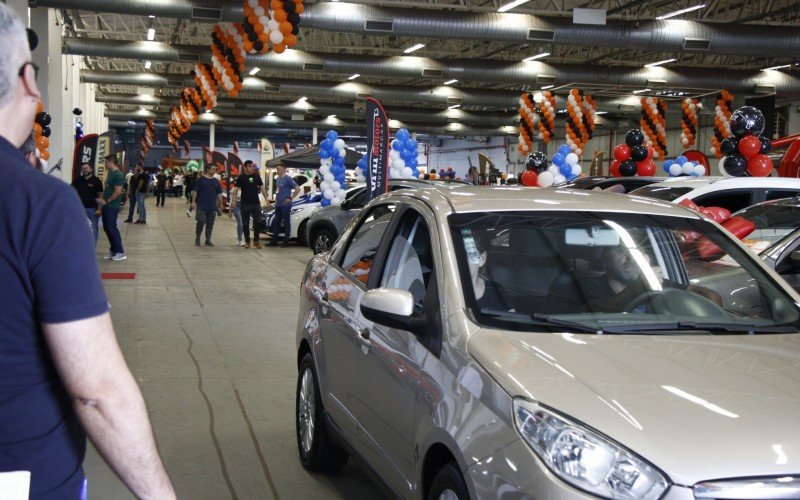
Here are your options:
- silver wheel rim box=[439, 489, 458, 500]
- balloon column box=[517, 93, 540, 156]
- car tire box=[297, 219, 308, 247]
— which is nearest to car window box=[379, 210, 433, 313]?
silver wheel rim box=[439, 489, 458, 500]

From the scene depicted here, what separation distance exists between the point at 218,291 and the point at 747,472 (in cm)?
1067

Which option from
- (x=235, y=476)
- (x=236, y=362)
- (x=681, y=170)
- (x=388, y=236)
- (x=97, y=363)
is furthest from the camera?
(x=681, y=170)

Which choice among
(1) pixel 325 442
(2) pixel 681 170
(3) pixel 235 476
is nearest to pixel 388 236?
(1) pixel 325 442

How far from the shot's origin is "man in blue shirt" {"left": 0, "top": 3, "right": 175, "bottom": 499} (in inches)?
63.7

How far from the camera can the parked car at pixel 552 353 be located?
2482 mm

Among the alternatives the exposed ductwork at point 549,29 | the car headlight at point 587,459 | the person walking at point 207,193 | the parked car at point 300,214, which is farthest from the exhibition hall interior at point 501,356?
the exposed ductwork at point 549,29

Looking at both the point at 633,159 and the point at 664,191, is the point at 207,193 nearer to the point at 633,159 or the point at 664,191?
the point at 633,159

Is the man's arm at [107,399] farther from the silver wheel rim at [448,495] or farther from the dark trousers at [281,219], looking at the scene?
the dark trousers at [281,219]

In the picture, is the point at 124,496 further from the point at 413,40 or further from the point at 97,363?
the point at 413,40

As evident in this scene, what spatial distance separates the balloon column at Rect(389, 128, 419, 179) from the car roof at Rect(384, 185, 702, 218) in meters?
15.7

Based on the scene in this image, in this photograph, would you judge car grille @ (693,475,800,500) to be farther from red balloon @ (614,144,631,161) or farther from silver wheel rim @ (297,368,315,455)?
red balloon @ (614,144,631,161)

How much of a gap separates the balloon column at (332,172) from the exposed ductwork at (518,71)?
25.4 ft

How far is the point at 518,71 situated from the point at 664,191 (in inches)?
754

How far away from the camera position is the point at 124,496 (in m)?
4.66
